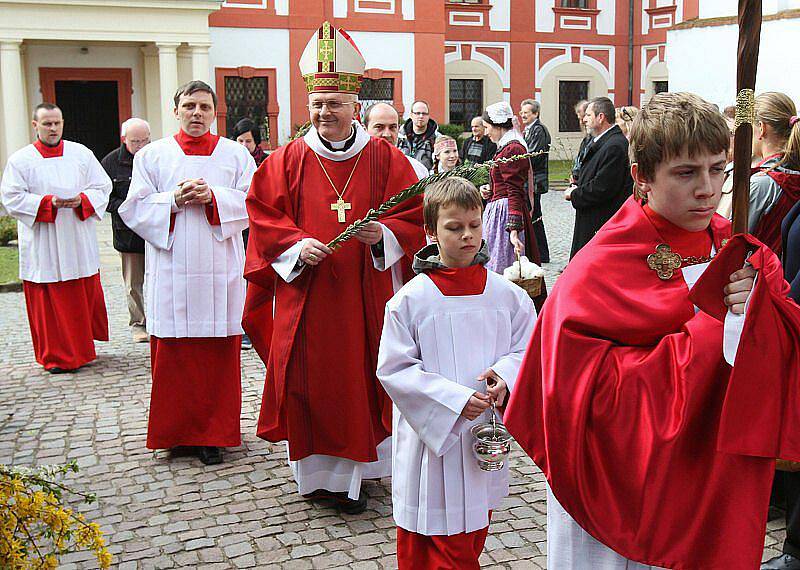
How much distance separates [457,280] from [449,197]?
313 mm

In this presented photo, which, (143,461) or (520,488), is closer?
(520,488)

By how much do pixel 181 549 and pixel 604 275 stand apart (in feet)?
9.19

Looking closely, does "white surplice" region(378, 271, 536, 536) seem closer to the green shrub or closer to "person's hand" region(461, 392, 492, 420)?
"person's hand" region(461, 392, 492, 420)

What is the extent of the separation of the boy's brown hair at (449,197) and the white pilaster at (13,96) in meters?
18.3

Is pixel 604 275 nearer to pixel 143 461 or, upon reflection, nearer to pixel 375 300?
pixel 375 300

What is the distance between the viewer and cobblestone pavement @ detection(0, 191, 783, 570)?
4176 mm

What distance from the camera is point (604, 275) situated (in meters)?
2.30

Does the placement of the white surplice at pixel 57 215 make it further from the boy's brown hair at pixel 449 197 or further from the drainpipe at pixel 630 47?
the drainpipe at pixel 630 47

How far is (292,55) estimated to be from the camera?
23.9 meters

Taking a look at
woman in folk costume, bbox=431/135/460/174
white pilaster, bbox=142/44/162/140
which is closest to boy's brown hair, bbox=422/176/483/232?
woman in folk costume, bbox=431/135/460/174

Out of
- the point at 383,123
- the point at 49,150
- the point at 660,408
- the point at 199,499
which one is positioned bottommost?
the point at 199,499

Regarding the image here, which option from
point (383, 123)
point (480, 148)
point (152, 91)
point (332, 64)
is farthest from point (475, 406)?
point (152, 91)

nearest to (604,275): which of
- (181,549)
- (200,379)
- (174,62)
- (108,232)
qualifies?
(181,549)

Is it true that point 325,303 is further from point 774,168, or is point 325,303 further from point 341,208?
point 774,168
